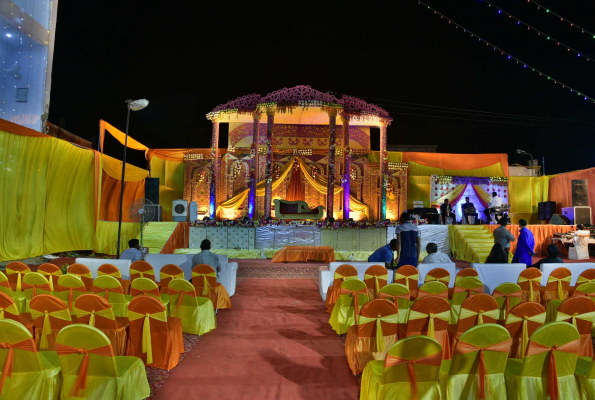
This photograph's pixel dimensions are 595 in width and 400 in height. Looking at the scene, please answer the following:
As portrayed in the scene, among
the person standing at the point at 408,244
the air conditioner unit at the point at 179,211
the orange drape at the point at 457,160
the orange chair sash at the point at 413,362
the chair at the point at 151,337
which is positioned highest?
the orange drape at the point at 457,160

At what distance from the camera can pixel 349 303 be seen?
452cm

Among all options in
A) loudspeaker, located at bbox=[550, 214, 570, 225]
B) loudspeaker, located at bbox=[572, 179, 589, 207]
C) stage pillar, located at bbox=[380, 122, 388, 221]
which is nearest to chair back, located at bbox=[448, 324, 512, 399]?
stage pillar, located at bbox=[380, 122, 388, 221]

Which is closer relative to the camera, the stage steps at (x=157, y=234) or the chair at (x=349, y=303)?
the chair at (x=349, y=303)

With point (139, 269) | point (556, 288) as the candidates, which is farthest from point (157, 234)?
point (556, 288)

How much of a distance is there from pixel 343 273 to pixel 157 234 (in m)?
8.51

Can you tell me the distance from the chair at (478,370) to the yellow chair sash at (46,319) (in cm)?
287

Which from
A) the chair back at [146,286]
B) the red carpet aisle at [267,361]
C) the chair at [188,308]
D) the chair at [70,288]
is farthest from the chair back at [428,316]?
the chair at [70,288]

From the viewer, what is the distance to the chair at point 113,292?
4.29m

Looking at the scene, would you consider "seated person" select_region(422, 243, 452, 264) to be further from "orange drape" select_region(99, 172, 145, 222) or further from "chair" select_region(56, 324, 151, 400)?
"orange drape" select_region(99, 172, 145, 222)

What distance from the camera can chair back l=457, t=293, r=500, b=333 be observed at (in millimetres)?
3387

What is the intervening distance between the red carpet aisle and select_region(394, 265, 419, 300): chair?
1.10m

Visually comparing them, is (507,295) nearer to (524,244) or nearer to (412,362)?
(412,362)

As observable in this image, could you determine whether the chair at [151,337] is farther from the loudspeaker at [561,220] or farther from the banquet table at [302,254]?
the loudspeaker at [561,220]

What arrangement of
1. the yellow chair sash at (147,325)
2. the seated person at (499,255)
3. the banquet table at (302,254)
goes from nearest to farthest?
the yellow chair sash at (147,325)
the seated person at (499,255)
the banquet table at (302,254)
